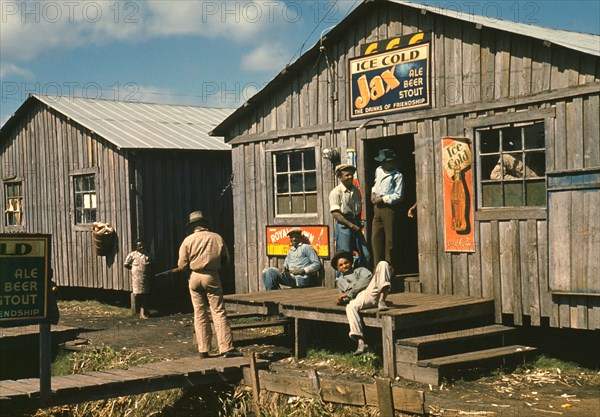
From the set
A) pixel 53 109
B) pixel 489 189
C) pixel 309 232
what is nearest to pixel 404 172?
pixel 309 232

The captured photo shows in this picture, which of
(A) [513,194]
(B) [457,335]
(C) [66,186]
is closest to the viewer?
(B) [457,335]

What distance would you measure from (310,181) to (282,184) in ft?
2.45

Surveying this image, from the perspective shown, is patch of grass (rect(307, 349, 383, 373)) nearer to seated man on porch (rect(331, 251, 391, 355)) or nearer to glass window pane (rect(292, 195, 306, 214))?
seated man on porch (rect(331, 251, 391, 355))

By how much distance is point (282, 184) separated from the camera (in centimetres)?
1517

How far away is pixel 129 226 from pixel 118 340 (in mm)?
4263

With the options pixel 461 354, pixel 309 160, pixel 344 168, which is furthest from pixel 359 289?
pixel 309 160

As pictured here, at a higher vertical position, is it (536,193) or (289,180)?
(289,180)

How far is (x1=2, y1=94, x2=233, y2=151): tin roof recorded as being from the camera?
19.3 m

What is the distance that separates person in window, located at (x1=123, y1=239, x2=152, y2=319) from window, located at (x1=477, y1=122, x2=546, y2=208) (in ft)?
28.3

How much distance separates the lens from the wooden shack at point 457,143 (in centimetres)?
1075

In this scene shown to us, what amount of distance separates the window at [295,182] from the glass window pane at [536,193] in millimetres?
4216

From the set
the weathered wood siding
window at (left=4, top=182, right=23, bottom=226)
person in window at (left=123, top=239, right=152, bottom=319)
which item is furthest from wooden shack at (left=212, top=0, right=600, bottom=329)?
window at (left=4, top=182, right=23, bottom=226)

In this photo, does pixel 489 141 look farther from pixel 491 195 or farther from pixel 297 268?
pixel 297 268

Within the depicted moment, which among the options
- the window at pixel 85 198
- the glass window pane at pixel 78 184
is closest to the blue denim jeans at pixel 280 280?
the window at pixel 85 198
